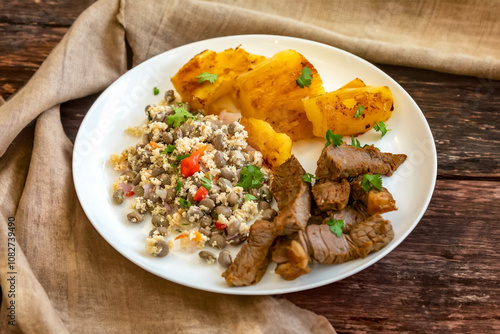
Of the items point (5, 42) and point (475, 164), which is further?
point (5, 42)

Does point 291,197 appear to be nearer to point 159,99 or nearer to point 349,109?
point 349,109

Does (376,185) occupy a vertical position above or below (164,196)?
above

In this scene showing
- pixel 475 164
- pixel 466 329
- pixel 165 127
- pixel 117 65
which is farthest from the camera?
pixel 117 65

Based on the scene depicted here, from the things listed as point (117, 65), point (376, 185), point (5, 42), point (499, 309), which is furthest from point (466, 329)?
point (5, 42)

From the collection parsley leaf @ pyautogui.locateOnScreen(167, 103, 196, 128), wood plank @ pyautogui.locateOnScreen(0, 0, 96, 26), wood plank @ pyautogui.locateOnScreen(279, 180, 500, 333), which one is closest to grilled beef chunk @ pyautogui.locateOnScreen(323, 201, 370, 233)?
wood plank @ pyautogui.locateOnScreen(279, 180, 500, 333)

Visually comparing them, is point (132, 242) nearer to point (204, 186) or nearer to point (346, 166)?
point (204, 186)

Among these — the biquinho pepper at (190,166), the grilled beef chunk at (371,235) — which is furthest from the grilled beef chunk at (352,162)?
the biquinho pepper at (190,166)
